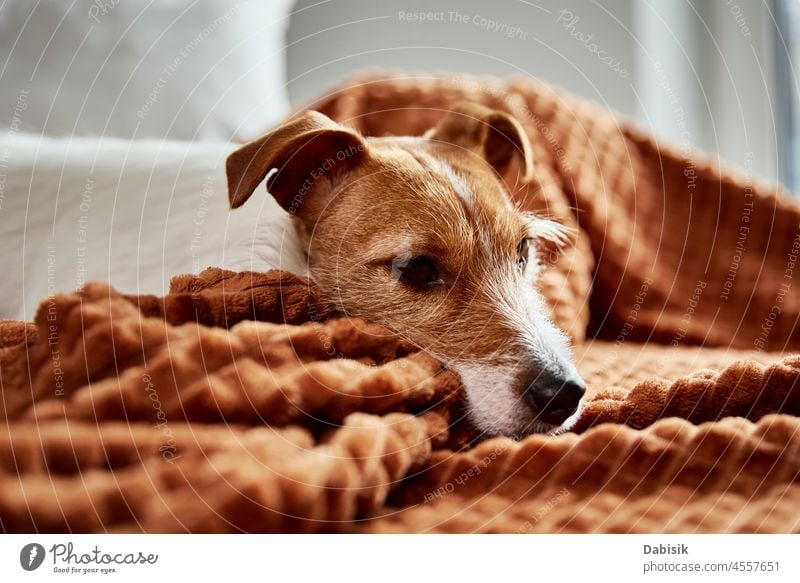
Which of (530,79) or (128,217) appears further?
(530,79)

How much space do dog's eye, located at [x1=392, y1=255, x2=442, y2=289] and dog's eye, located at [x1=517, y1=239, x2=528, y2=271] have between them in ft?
0.73

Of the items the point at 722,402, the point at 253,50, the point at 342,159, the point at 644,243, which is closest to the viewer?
the point at 722,402

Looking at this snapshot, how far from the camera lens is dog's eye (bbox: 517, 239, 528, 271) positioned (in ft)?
3.58

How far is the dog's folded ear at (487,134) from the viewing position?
3.91 ft

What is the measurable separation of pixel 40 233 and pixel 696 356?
4.10 feet

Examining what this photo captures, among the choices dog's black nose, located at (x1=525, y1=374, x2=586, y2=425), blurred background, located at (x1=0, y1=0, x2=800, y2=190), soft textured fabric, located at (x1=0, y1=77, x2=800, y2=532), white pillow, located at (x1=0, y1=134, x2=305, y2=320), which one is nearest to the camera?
soft textured fabric, located at (x1=0, y1=77, x2=800, y2=532)

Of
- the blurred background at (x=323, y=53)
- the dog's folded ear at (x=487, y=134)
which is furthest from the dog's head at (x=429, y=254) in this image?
the blurred background at (x=323, y=53)

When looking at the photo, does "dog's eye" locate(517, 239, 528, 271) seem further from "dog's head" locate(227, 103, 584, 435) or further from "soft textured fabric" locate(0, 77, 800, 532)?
"soft textured fabric" locate(0, 77, 800, 532)

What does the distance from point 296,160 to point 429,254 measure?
273mm

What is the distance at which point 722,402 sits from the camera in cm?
83

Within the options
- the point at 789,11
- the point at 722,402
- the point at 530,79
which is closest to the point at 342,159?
the point at 722,402

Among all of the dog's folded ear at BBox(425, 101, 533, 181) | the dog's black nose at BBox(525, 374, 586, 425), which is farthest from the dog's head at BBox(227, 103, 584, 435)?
the dog's folded ear at BBox(425, 101, 533, 181)

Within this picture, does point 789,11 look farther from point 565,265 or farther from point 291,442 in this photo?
point 291,442

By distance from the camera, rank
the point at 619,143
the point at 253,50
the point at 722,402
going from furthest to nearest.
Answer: the point at 619,143 < the point at 253,50 < the point at 722,402
